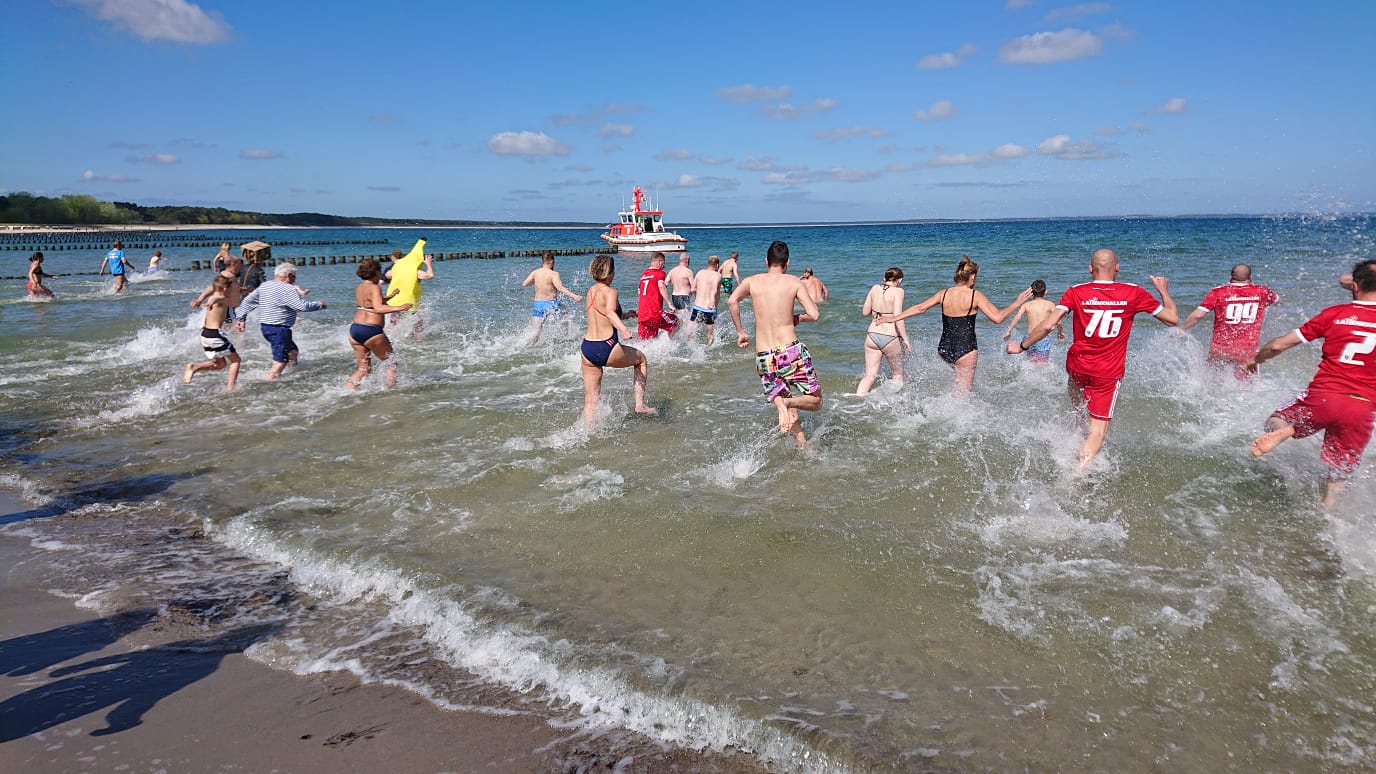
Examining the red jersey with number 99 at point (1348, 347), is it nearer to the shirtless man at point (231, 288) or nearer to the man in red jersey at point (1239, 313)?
the man in red jersey at point (1239, 313)

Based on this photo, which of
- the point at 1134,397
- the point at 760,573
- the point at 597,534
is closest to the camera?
the point at 760,573

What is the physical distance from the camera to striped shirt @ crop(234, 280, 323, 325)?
9836 mm

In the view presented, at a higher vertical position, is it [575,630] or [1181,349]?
[1181,349]

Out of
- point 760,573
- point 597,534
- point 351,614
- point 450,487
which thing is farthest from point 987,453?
point 351,614

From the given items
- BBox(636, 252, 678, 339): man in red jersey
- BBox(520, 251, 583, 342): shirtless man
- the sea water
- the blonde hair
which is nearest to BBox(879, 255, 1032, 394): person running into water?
the blonde hair

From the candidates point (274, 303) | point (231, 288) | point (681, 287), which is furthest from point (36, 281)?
point (681, 287)

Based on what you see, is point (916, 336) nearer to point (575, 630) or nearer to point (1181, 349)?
point (1181, 349)

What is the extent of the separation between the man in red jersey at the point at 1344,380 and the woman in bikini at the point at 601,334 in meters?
5.42

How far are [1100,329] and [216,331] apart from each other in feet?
33.9

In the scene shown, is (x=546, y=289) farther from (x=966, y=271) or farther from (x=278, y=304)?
(x=966, y=271)

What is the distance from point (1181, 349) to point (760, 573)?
382 inches

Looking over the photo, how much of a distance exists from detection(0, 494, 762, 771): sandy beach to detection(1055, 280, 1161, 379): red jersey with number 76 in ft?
14.9

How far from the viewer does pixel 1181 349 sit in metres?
11.2

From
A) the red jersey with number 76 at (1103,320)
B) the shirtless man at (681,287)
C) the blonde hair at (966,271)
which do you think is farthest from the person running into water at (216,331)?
the red jersey with number 76 at (1103,320)
